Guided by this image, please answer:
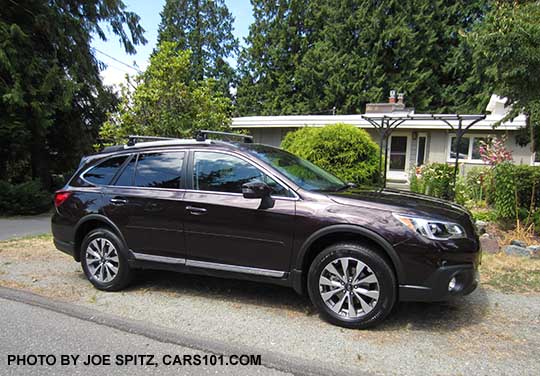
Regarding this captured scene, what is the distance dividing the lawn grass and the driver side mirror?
2928 millimetres

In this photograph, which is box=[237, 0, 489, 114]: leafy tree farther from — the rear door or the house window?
the rear door

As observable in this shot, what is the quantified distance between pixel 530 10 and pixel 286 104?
24.9m

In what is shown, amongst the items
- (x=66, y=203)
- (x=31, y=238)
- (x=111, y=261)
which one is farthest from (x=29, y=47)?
(x=111, y=261)

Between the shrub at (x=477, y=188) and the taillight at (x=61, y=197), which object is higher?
the shrub at (x=477, y=188)

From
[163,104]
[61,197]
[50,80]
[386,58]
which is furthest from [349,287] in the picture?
[386,58]

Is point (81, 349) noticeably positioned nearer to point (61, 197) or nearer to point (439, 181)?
point (61, 197)

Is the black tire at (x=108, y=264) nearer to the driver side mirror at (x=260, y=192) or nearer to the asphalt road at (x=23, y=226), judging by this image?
the driver side mirror at (x=260, y=192)

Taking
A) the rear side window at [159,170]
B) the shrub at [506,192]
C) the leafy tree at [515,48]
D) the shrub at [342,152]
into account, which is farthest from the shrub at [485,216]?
the rear side window at [159,170]

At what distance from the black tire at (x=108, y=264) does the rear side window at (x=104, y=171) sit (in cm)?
61

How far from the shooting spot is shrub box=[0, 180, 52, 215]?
1091 cm

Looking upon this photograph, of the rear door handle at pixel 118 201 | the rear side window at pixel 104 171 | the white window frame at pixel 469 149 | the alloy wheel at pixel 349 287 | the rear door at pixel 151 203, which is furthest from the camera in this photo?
the white window frame at pixel 469 149

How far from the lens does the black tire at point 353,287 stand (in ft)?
10.8

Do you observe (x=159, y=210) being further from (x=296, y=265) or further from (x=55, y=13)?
(x=55, y=13)

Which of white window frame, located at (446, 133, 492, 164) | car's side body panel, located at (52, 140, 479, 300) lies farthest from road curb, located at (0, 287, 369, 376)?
white window frame, located at (446, 133, 492, 164)
